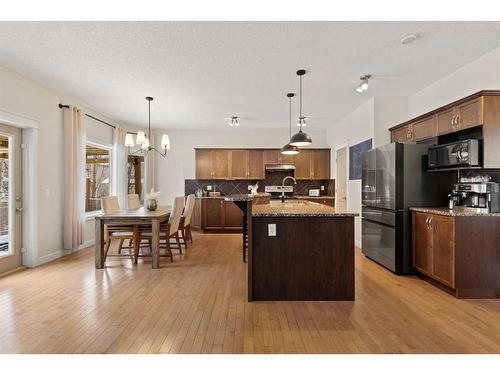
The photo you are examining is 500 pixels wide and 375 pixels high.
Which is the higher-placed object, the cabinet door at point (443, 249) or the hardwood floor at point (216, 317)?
the cabinet door at point (443, 249)

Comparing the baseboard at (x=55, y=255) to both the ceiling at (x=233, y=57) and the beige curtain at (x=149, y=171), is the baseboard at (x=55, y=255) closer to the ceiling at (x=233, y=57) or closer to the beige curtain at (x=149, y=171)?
the beige curtain at (x=149, y=171)

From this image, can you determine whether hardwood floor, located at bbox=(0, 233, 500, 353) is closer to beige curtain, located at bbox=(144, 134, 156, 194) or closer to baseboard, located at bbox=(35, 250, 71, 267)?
baseboard, located at bbox=(35, 250, 71, 267)

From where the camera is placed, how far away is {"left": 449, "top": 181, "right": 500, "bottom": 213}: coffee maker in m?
3.13

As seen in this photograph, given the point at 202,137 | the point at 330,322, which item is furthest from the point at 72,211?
the point at 330,322

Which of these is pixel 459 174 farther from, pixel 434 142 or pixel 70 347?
pixel 70 347

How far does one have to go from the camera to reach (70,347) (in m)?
2.13

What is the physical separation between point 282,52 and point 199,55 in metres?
0.93

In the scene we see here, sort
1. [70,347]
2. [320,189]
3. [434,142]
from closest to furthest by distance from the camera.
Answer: [70,347] → [434,142] → [320,189]

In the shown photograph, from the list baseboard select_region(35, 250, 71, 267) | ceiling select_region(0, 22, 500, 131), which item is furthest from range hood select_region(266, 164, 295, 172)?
baseboard select_region(35, 250, 71, 267)

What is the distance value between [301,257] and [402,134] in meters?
2.82

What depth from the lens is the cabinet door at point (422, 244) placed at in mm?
3475

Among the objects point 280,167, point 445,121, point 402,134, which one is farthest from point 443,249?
point 280,167

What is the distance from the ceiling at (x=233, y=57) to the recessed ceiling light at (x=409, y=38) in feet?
0.18

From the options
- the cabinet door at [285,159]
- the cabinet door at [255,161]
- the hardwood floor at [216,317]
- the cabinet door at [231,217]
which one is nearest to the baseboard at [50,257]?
the hardwood floor at [216,317]
